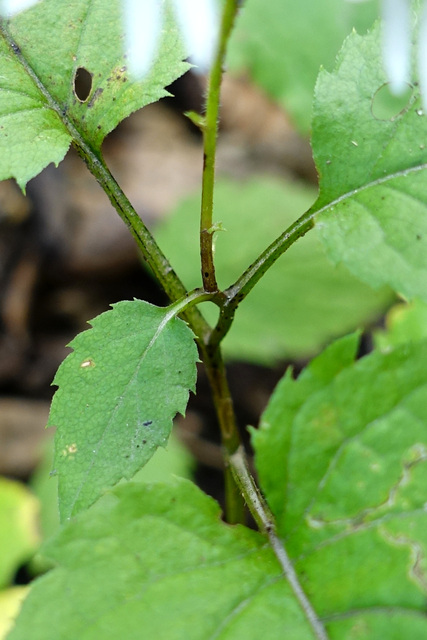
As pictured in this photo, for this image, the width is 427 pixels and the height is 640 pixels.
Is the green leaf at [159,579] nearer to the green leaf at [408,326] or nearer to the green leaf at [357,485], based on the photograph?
the green leaf at [357,485]

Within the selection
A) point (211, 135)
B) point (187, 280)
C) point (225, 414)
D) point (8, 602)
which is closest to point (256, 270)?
point (211, 135)

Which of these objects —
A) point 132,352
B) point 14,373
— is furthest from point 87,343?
point 14,373

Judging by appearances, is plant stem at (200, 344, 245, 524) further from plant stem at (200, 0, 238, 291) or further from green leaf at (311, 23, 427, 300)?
green leaf at (311, 23, 427, 300)

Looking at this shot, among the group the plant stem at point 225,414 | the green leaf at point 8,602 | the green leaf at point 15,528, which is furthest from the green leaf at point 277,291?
the plant stem at point 225,414

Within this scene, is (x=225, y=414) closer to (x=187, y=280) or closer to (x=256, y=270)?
(x=256, y=270)

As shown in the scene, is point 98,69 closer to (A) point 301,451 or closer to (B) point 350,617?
(A) point 301,451
